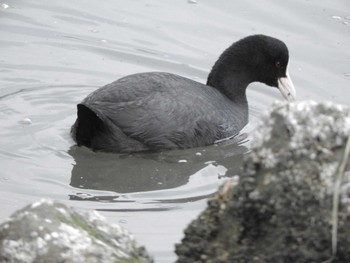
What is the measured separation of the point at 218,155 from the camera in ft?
23.3

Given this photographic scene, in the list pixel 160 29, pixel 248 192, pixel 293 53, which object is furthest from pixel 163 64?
pixel 248 192

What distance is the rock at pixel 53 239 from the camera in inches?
138

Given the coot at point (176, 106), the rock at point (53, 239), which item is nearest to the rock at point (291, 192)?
the rock at point (53, 239)

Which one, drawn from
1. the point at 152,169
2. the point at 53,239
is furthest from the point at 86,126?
the point at 53,239

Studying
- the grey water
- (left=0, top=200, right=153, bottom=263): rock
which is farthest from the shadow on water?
(left=0, top=200, right=153, bottom=263): rock

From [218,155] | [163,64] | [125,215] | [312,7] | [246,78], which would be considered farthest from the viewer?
[312,7]

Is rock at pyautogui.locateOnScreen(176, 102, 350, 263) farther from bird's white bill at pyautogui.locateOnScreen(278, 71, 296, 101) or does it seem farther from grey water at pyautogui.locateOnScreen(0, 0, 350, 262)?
bird's white bill at pyautogui.locateOnScreen(278, 71, 296, 101)

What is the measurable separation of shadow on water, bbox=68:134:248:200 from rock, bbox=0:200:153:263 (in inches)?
89.6

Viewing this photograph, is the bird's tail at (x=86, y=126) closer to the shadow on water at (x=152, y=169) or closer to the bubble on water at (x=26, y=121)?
the shadow on water at (x=152, y=169)

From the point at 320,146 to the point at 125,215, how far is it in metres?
2.38

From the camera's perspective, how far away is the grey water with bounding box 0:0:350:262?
598 cm

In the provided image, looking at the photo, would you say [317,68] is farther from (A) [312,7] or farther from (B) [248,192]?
(B) [248,192]

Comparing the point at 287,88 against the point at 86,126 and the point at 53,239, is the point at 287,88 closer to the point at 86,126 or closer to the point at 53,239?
the point at 86,126

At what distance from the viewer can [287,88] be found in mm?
7848
